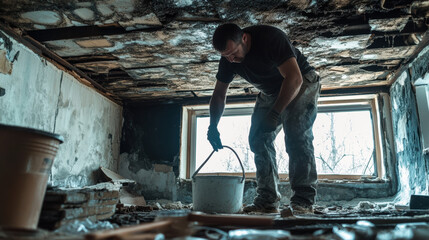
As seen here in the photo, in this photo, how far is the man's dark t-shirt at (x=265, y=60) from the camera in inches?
85.4

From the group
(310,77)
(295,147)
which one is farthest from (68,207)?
(310,77)

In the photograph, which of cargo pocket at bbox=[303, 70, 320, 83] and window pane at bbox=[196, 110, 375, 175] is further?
window pane at bbox=[196, 110, 375, 175]

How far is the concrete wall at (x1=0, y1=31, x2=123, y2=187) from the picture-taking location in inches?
114

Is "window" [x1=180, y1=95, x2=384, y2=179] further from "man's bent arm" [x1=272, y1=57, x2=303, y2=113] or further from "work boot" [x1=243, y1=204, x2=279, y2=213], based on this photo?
"man's bent arm" [x1=272, y1=57, x2=303, y2=113]

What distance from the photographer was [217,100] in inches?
103

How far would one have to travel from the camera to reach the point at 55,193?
4.65ft

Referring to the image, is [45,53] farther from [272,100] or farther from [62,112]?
[272,100]

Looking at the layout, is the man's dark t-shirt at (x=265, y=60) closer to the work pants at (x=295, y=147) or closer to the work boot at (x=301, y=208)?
the work pants at (x=295, y=147)

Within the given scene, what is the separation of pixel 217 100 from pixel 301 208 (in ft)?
3.57

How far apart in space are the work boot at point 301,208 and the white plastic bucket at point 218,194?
16.2 inches

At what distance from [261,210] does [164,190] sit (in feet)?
8.77

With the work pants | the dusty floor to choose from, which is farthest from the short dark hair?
the dusty floor

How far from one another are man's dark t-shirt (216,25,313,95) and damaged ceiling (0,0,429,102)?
0.44m

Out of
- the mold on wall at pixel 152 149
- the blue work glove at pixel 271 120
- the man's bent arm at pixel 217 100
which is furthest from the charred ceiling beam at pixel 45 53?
the blue work glove at pixel 271 120
